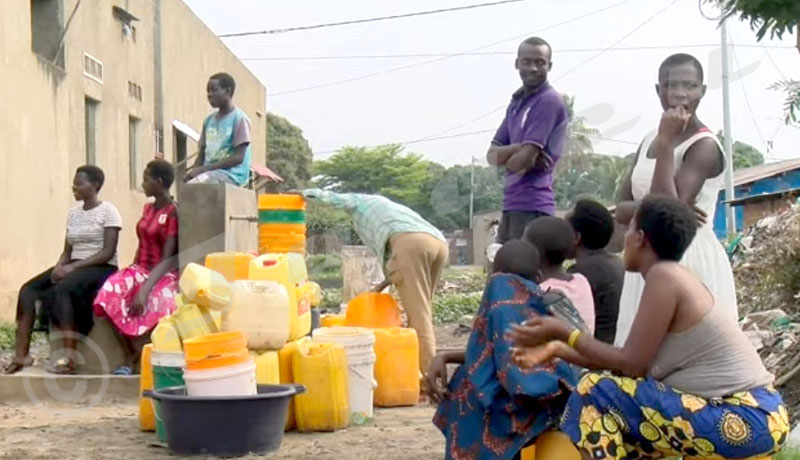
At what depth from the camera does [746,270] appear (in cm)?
1075

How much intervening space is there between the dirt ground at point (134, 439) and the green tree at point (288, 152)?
125 ft

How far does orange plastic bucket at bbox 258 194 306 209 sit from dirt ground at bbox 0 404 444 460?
5.65 feet

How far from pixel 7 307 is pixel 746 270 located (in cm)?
762

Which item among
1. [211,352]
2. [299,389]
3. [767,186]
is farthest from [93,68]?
[767,186]

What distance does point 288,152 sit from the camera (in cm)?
4653

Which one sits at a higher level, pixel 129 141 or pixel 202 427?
pixel 129 141

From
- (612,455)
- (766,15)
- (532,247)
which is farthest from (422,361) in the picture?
(766,15)

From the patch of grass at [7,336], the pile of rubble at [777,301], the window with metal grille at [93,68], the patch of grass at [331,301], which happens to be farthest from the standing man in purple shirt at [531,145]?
the window with metal grille at [93,68]

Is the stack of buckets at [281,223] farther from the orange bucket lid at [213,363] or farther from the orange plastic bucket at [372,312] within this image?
the orange bucket lid at [213,363]

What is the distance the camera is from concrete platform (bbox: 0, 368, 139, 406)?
6941mm

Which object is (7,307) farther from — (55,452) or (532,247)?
(532,247)

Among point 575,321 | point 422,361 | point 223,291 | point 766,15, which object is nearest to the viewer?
point 766,15

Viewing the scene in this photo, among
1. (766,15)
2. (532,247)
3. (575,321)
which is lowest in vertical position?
(575,321)

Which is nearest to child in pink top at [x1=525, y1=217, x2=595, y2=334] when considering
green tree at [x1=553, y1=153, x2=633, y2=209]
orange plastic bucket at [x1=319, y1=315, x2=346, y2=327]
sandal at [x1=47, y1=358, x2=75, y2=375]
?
orange plastic bucket at [x1=319, y1=315, x2=346, y2=327]
